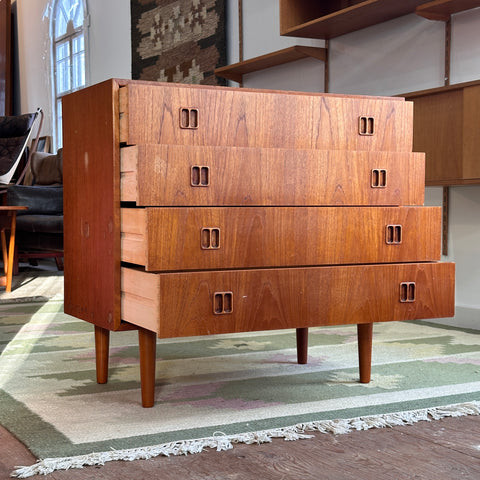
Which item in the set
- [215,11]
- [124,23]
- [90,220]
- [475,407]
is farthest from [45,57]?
[475,407]

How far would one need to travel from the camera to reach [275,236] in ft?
5.63

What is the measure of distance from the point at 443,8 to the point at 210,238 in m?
1.76

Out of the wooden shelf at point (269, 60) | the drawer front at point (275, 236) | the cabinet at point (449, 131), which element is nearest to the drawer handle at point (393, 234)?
the drawer front at point (275, 236)

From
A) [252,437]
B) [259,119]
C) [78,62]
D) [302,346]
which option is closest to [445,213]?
[302,346]

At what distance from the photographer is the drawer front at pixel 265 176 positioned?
1613 mm

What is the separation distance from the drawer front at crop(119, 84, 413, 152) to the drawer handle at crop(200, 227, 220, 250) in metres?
0.22

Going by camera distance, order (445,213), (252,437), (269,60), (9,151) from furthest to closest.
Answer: (9,151), (269,60), (445,213), (252,437)

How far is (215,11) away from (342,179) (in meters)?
3.08

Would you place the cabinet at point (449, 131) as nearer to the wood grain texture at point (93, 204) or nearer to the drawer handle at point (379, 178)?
the drawer handle at point (379, 178)

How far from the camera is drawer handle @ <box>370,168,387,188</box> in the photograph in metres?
1.83

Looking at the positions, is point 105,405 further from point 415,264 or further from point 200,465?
point 415,264

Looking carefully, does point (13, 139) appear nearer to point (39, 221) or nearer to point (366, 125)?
point (39, 221)

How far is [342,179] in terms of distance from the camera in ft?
5.90

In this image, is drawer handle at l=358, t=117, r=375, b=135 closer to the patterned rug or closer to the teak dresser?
the teak dresser
